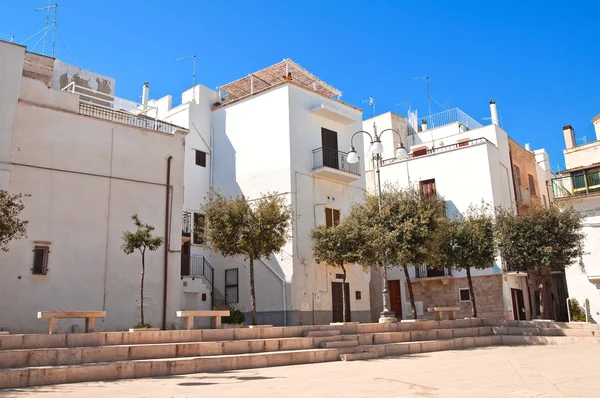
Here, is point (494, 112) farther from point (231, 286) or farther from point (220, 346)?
point (220, 346)

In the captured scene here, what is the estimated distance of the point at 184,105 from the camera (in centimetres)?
2550

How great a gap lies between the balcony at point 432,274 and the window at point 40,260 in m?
18.5

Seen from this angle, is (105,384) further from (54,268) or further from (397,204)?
(397,204)

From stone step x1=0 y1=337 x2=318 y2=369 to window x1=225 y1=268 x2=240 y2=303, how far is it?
967cm

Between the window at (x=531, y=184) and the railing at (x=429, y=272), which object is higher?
the window at (x=531, y=184)

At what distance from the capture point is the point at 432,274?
28516 mm

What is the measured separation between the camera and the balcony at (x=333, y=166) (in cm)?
2423

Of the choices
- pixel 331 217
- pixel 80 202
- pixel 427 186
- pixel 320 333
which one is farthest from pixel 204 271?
pixel 427 186

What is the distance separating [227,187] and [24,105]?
35.5 ft

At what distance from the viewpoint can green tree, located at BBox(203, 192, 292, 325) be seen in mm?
18438

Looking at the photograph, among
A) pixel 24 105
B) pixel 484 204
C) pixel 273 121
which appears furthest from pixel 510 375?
pixel 484 204

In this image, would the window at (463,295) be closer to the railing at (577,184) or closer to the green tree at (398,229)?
the railing at (577,184)

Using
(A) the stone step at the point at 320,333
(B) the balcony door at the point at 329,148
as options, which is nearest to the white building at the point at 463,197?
(B) the balcony door at the point at 329,148

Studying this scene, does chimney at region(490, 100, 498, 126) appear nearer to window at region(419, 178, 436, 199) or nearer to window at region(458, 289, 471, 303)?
window at region(419, 178, 436, 199)
